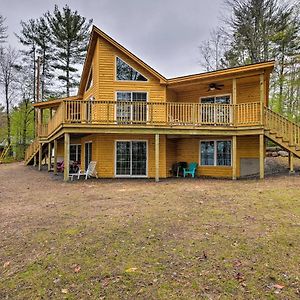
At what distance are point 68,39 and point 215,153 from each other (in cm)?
2211

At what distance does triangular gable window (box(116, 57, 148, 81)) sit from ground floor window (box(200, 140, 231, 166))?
4837 millimetres

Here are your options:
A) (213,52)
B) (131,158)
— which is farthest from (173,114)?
(213,52)

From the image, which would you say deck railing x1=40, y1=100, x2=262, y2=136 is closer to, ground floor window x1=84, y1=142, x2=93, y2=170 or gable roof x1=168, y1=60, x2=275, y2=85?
gable roof x1=168, y1=60, x2=275, y2=85

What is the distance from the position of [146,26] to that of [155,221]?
2395cm

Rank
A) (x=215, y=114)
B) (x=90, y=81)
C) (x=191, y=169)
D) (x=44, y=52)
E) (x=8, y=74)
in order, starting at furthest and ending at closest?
(x=44, y=52) → (x=8, y=74) → (x=90, y=81) → (x=191, y=169) → (x=215, y=114)

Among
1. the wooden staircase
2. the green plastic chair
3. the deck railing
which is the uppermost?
the deck railing

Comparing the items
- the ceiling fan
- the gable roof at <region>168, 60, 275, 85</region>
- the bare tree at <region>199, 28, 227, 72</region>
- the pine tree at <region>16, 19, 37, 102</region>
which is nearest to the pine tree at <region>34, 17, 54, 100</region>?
the pine tree at <region>16, 19, 37, 102</region>

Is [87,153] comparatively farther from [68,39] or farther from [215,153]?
[68,39]

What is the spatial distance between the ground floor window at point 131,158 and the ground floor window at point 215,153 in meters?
3.20

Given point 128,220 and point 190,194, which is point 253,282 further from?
point 190,194

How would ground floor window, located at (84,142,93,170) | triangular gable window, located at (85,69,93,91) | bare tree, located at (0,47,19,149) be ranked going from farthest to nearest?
1. bare tree, located at (0,47,19,149)
2. triangular gable window, located at (85,69,93,91)
3. ground floor window, located at (84,142,93,170)

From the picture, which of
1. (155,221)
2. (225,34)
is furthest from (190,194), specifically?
(225,34)

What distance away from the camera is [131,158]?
13875 millimetres

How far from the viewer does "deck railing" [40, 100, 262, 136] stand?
1162 centimetres
